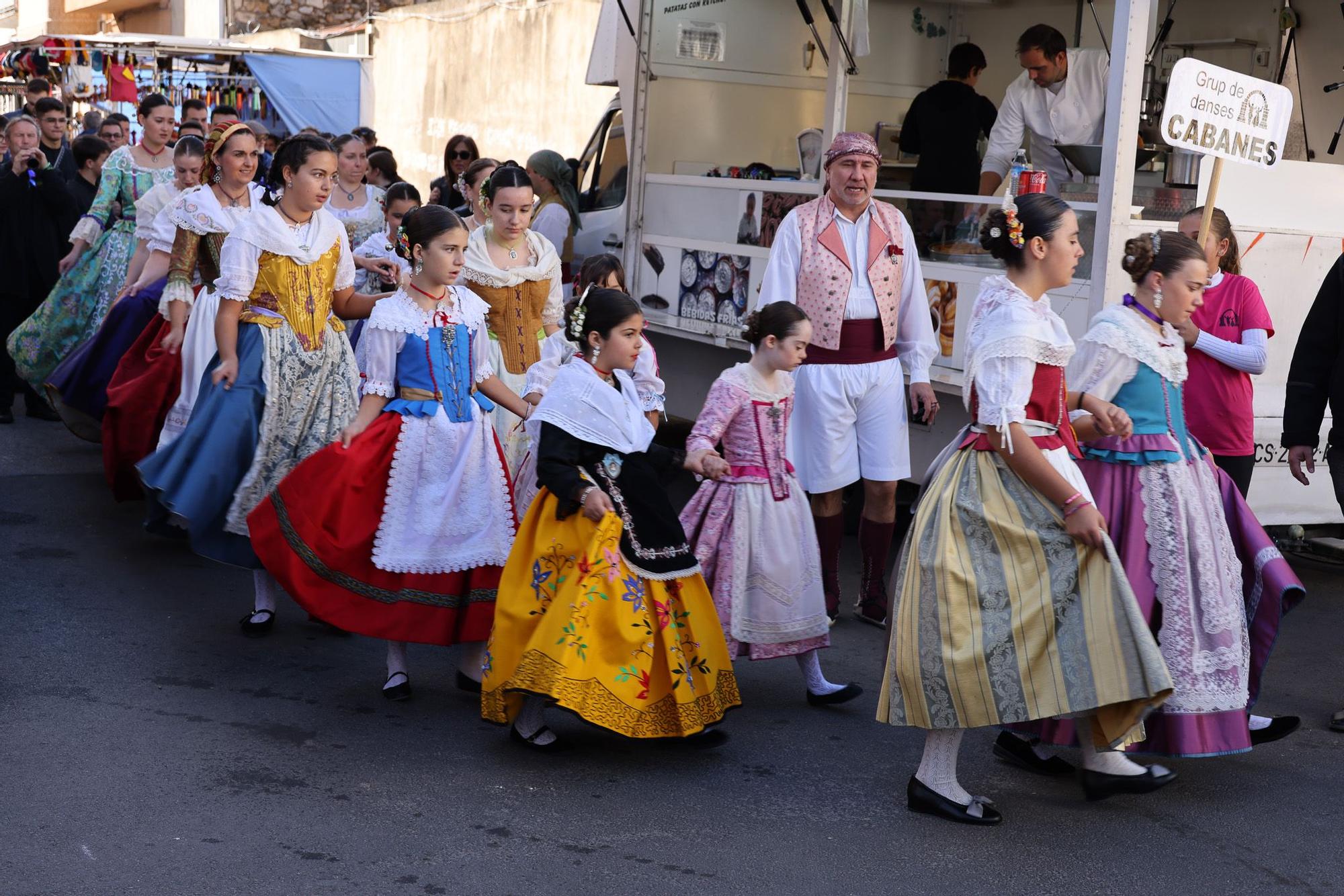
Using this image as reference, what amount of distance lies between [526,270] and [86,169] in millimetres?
5783

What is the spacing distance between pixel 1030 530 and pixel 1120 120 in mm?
2706

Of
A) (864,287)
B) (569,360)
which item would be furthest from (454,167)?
(569,360)

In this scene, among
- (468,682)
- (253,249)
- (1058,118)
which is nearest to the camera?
(468,682)

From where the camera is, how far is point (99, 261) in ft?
30.7

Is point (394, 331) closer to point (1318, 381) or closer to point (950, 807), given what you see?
point (950, 807)

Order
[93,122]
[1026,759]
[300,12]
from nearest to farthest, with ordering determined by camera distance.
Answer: [1026,759], [93,122], [300,12]

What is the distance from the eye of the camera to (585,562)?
4.37 meters

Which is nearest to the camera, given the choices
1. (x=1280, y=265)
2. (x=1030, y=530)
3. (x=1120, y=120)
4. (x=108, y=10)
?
(x=1030, y=530)

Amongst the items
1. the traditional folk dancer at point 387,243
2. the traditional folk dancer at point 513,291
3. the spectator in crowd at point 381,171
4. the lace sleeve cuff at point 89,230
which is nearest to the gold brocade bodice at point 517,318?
the traditional folk dancer at point 513,291

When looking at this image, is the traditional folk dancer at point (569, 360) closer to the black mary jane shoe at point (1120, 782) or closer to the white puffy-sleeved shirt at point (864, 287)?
the white puffy-sleeved shirt at point (864, 287)

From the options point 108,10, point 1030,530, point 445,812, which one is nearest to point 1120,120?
point 1030,530

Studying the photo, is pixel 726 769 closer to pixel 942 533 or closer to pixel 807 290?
pixel 942 533

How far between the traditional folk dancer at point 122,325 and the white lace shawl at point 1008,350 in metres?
4.93

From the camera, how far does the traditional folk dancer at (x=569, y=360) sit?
5426mm
